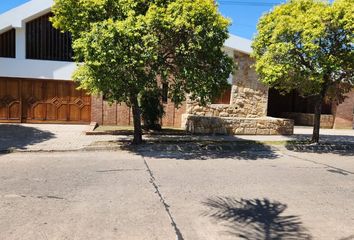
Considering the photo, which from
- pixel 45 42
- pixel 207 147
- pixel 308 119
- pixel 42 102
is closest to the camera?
pixel 207 147

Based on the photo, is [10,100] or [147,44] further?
[10,100]

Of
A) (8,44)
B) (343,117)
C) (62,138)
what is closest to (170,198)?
(62,138)

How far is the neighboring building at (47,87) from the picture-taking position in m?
16.3

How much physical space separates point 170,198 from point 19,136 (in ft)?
28.5

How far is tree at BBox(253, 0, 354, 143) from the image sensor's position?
11.4m

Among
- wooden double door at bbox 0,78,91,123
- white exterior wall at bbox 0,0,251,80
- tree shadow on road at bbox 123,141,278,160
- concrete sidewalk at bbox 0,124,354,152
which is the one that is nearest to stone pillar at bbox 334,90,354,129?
concrete sidewalk at bbox 0,124,354,152

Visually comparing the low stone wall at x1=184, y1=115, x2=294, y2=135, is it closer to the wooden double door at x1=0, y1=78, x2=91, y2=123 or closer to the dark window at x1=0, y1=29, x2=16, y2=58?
the wooden double door at x1=0, y1=78, x2=91, y2=123

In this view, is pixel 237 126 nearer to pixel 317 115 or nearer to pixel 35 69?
pixel 317 115

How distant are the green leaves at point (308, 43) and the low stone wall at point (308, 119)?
8.21m

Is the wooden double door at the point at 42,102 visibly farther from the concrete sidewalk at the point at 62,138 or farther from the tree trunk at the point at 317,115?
the tree trunk at the point at 317,115

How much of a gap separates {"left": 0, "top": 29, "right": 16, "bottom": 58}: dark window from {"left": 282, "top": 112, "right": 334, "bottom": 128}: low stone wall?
Answer: 16034 mm

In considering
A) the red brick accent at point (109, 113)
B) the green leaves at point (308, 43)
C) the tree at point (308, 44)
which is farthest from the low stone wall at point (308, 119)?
the red brick accent at point (109, 113)

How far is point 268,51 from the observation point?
1241 centimetres

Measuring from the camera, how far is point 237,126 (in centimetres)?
1616
